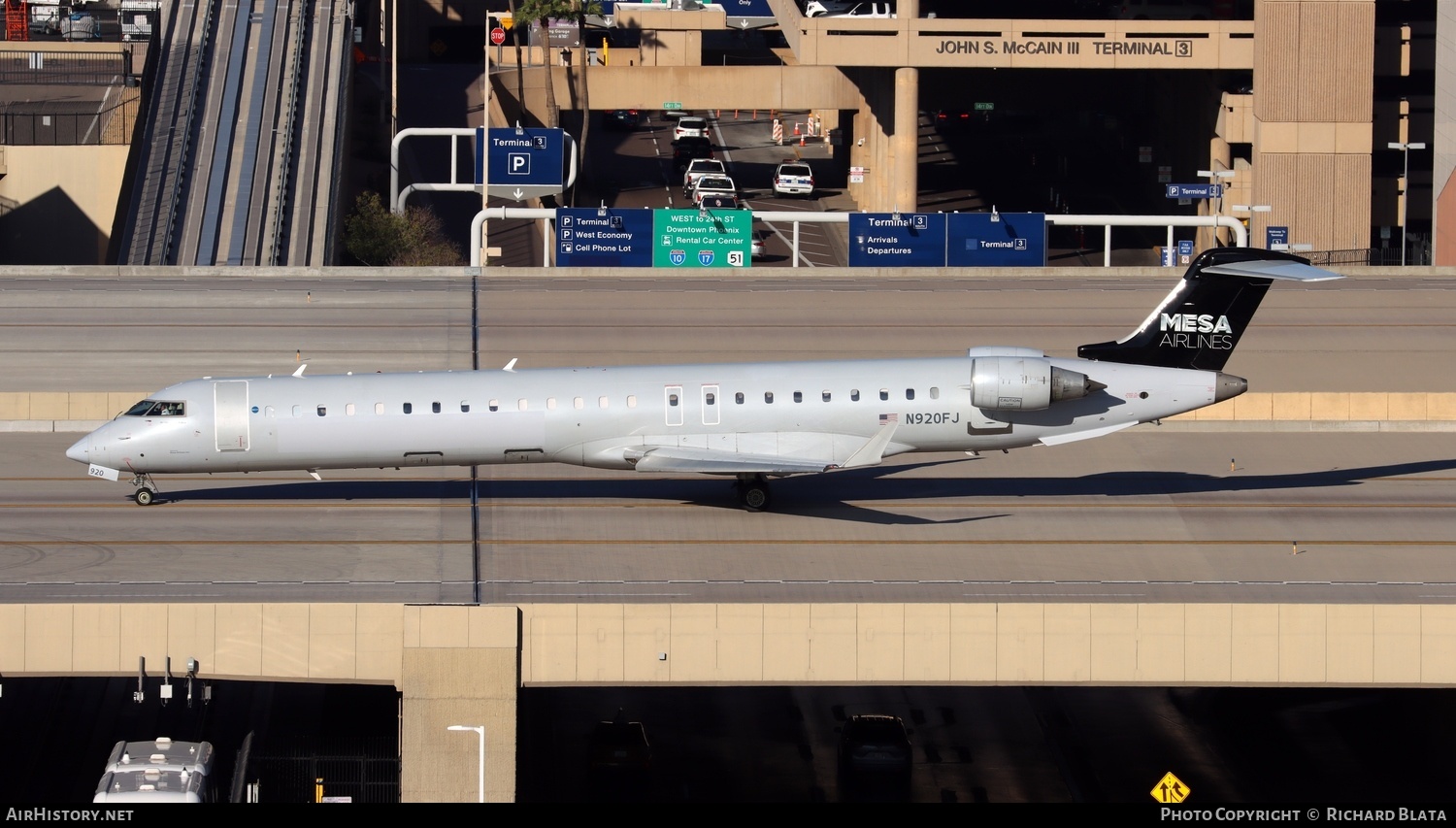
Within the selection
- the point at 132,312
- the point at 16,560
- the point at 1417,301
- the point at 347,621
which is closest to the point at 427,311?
the point at 132,312

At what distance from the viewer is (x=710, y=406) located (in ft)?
112

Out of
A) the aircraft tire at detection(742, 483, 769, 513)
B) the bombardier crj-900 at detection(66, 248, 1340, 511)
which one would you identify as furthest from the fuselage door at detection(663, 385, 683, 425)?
the aircraft tire at detection(742, 483, 769, 513)

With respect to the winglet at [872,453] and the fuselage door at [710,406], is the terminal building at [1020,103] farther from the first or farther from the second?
the winglet at [872,453]

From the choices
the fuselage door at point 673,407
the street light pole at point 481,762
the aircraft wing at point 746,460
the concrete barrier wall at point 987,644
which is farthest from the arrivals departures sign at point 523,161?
the street light pole at point 481,762

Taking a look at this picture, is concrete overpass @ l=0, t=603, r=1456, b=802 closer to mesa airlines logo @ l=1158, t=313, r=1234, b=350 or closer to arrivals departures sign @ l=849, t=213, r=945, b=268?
mesa airlines logo @ l=1158, t=313, r=1234, b=350

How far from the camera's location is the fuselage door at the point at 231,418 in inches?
1335

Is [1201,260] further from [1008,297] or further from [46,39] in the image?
[46,39]

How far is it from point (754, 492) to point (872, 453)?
3382 mm

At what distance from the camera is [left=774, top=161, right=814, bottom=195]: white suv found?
8912 centimetres

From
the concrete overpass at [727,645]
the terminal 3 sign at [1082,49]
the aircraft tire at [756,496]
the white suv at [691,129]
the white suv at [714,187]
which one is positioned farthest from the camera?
the white suv at [691,129]

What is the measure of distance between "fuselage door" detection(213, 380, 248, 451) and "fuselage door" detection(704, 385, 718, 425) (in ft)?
28.6

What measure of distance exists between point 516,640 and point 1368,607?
44.7 feet

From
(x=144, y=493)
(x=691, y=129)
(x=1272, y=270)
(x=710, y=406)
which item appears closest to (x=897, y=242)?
(x=1272, y=270)

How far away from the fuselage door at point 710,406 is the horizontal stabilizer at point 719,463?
580mm
